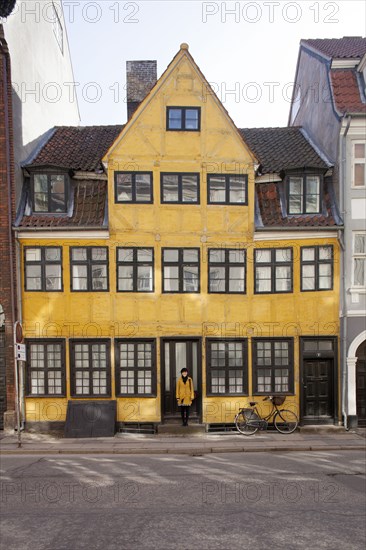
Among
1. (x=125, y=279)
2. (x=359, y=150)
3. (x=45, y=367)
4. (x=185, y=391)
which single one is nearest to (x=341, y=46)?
(x=359, y=150)

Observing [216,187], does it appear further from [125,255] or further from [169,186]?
[125,255]

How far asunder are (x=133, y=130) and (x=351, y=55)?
349 inches

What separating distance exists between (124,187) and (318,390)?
9.57 meters

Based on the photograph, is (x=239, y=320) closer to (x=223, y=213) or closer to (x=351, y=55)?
(x=223, y=213)

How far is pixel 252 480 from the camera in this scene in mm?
9688

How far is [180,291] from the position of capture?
49.4 ft

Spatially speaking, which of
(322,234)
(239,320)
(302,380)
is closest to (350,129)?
(322,234)

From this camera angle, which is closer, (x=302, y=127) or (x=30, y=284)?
(x=30, y=284)

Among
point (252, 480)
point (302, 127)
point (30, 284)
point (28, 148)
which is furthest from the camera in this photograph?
point (302, 127)

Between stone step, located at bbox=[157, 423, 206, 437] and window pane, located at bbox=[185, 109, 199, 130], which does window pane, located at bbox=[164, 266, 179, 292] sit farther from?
window pane, located at bbox=[185, 109, 199, 130]

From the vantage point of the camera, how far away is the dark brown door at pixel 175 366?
15102 millimetres

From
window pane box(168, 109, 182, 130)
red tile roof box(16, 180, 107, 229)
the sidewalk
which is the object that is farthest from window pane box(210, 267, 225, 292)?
window pane box(168, 109, 182, 130)

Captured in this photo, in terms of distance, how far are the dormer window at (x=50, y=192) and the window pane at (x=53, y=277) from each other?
1.98 m

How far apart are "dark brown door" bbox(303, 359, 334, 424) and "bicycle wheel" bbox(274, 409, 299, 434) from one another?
52 centimetres
